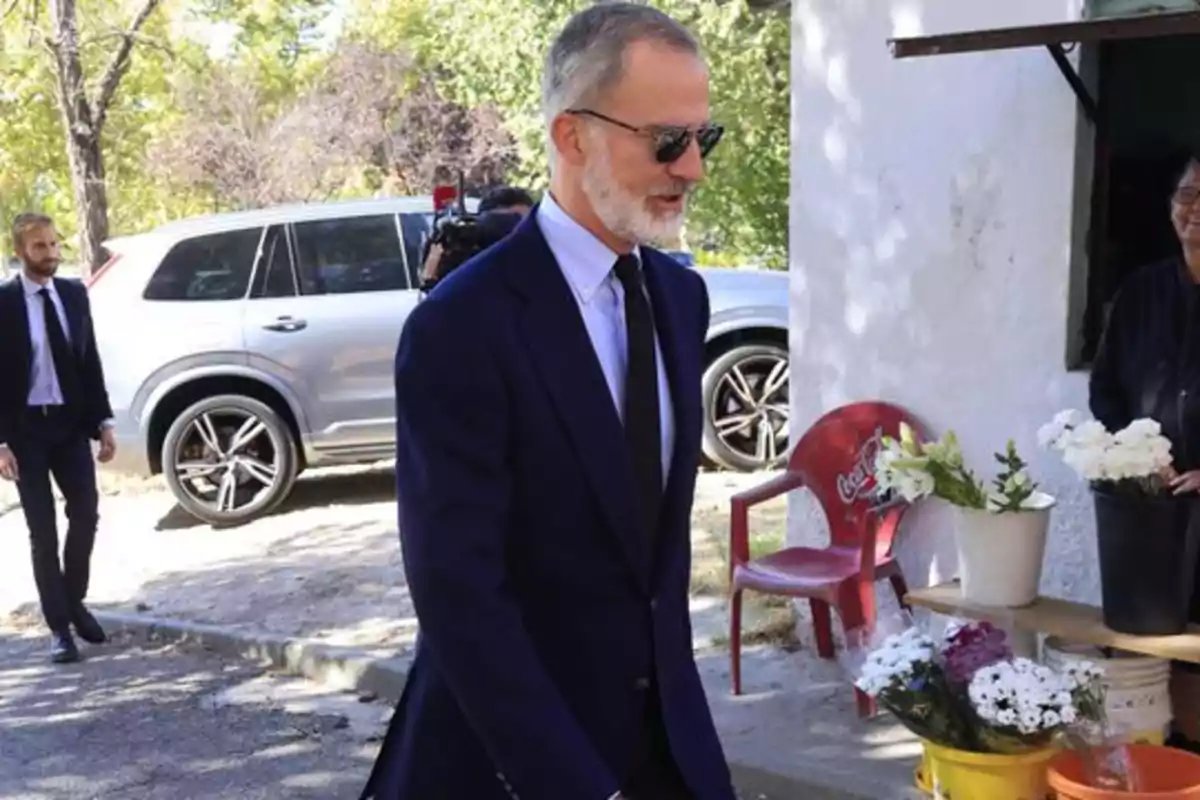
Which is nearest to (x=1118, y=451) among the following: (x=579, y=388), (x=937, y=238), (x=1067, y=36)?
(x=1067, y=36)

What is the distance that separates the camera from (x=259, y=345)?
916 cm

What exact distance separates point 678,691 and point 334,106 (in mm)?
23439

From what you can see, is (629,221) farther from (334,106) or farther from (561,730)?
(334,106)

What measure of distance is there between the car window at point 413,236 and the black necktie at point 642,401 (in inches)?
292

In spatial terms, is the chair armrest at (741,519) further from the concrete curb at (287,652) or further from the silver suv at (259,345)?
the silver suv at (259,345)

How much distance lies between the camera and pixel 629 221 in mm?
1991

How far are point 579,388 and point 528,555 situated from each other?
0.23 metres

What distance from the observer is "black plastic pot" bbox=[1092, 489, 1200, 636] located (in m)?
3.82

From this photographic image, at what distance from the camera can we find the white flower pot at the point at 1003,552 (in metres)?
4.19

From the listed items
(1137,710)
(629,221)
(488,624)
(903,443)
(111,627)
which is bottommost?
(111,627)

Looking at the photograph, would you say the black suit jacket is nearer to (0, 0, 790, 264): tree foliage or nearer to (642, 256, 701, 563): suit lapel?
(642, 256, 701, 563): suit lapel

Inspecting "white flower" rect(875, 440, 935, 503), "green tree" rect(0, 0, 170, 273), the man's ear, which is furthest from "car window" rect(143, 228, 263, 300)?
the man's ear

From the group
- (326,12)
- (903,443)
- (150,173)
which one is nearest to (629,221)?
→ (903,443)

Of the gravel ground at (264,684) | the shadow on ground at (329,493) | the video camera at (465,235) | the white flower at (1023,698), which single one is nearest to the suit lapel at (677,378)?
the white flower at (1023,698)
